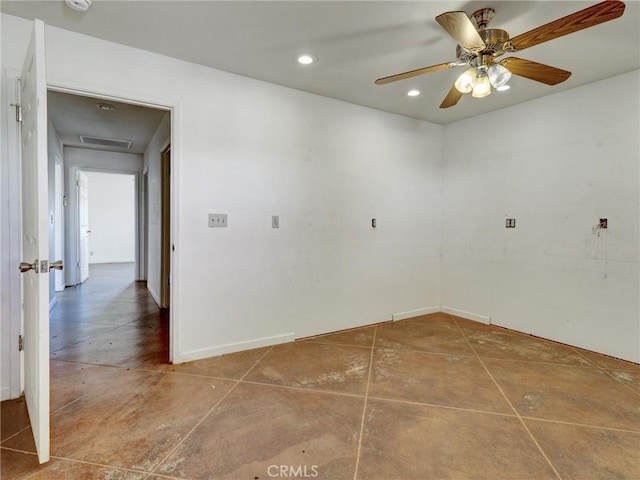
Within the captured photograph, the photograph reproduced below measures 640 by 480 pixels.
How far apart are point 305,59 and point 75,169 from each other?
214 inches

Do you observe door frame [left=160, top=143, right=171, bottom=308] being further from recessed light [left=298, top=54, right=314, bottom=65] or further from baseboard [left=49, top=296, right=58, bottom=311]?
recessed light [left=298, top=54, right=314, bottom=65]

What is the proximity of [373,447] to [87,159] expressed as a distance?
6.70 metres

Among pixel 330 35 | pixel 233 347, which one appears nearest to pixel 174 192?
pixel 233 347

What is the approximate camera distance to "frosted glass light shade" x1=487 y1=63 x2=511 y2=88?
200 centimetres

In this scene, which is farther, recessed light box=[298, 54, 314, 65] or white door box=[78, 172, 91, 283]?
white door box=[78, 172, 91, 283]

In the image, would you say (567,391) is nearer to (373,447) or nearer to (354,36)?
(373,447)

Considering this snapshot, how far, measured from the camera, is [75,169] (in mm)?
5961

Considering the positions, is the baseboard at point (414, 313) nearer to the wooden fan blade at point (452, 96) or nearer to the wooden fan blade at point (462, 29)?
the wooden fan blade at point (452, 96)

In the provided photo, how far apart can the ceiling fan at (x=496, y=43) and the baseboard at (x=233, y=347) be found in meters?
2.40

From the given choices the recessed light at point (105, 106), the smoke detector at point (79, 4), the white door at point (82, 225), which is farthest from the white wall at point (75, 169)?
the smoke detector at point (79, 4)

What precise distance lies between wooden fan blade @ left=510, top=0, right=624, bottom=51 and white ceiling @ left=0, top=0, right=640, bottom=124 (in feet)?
1.09

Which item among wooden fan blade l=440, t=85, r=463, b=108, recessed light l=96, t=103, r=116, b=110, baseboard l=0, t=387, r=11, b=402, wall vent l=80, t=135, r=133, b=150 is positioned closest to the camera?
baseboard l=0, t=387, r=11, b=402

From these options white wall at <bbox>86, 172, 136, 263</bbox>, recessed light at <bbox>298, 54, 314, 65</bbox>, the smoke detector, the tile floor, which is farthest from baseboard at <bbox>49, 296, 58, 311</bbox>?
white wall at <bbox>86, 172, 136, 263</bbox>

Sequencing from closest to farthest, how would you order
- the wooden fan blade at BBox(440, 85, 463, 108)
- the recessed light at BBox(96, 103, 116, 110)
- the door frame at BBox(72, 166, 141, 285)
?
the wooden fan blade at BBox(440, 85, 463, 108), the recessed light at BBox(96, 103, 116, 110), the door frame at BBox(72, 166, 141, 285)
